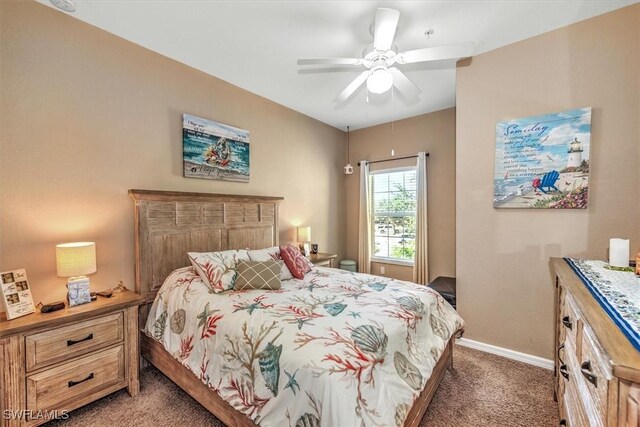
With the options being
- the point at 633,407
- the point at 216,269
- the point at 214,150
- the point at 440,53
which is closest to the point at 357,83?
the point at 440,53

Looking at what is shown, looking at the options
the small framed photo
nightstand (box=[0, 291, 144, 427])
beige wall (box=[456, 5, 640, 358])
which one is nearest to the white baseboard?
beige wall (box=[456, 5, 640, 358])

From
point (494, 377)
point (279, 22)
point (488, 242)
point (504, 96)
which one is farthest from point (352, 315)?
point (504, 96)

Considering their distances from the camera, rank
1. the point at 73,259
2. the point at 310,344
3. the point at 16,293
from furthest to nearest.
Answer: the point at 73,259, the point at 16,293, the point at 310,344

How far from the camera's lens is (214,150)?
3.02 m

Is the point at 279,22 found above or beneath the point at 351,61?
above

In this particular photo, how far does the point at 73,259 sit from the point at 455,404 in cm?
289

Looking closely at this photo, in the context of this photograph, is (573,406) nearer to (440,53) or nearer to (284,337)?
(284,337)

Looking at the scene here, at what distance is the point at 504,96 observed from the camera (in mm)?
2543

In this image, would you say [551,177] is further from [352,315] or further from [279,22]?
[279,22]

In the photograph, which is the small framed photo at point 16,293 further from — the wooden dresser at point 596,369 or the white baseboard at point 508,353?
the white baseboard at point 508,353

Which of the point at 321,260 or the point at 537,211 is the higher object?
the point at 537,211

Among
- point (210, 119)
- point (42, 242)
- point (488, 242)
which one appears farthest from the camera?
point (210, 119)

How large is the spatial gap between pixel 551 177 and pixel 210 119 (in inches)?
132

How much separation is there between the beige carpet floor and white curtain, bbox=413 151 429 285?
1.76 metres
